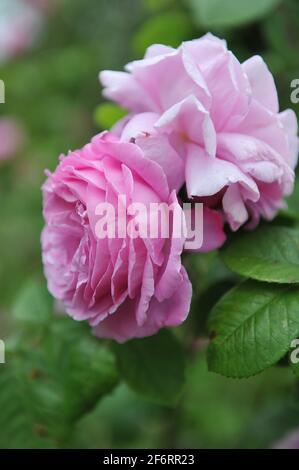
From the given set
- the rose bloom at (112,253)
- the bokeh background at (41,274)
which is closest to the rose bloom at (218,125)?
the rose bloom at (112,253)

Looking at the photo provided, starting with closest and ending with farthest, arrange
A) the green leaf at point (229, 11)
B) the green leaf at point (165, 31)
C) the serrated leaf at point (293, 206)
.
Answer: the serrated leaf at point (293, 206) < the green leaf at point (229, 11) < the green leaf at point (165, 31)

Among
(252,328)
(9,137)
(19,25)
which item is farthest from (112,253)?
(19,25)

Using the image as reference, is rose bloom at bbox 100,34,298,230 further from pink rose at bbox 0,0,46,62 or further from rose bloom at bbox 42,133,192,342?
pink rose at bbox 0,0,46,62

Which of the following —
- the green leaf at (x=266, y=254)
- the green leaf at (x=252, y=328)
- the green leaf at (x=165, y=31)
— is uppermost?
the green leaf at (x=165, y=31)

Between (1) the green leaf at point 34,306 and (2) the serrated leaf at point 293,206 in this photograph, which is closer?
(2) the serrated leaf at point 293,206

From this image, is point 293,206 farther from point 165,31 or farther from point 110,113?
point 165,31

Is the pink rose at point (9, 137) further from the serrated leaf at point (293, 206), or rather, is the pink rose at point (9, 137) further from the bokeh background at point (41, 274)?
the serrated leaf at point (293, 206)

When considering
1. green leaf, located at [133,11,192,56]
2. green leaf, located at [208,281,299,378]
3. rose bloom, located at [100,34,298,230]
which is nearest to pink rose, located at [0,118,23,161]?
green leaf, located at [133,11,192,56]
